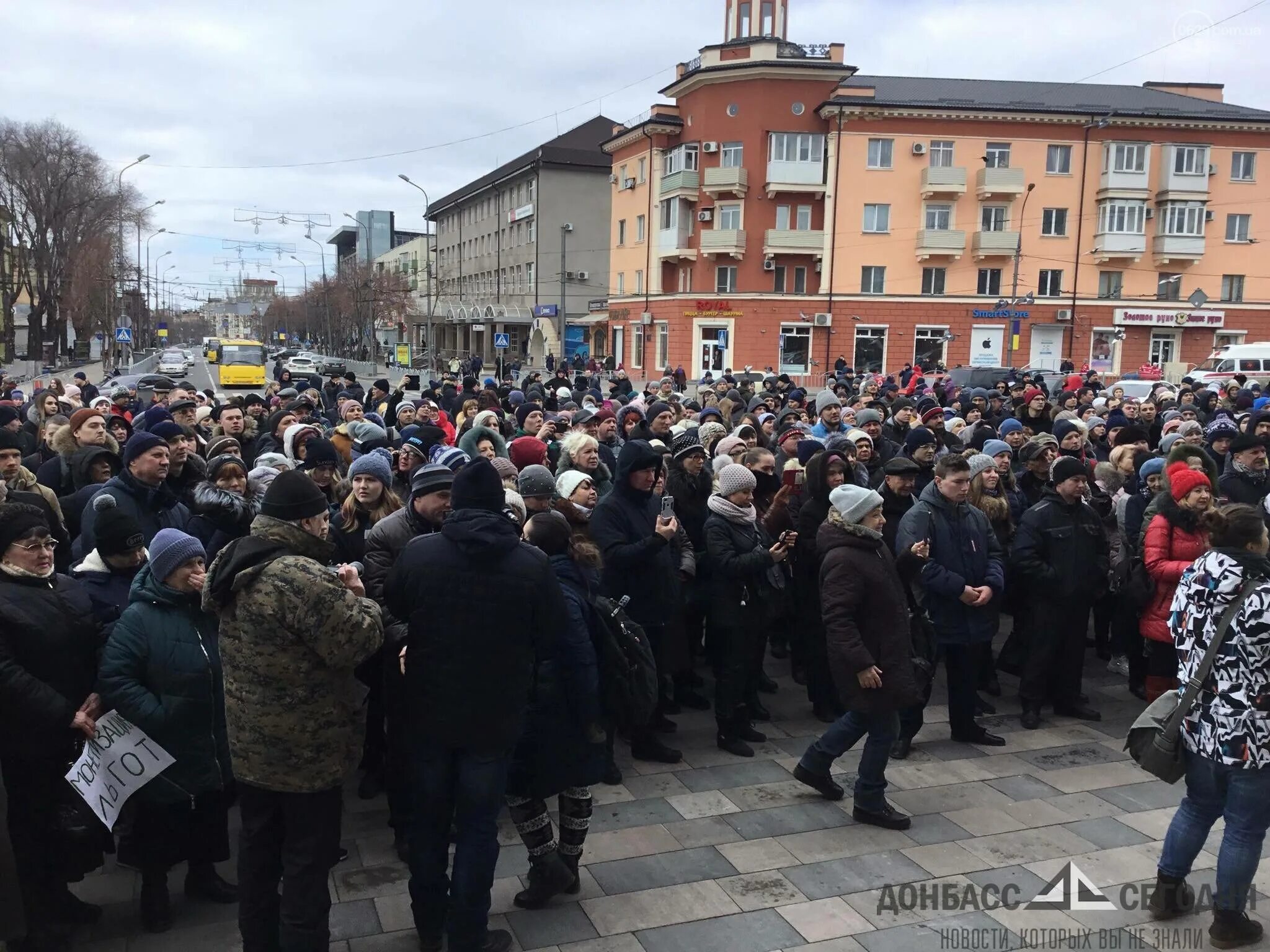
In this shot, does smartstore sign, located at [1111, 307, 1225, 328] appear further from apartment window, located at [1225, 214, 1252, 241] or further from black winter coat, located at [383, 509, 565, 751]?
black winter coat, located at [383, 509, 565, 751]

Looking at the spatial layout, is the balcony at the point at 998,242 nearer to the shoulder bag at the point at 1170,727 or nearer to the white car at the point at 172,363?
the white car at the point at 172,363

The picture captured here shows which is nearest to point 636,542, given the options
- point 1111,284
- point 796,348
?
point 796,348

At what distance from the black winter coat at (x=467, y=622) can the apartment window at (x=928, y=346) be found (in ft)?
146

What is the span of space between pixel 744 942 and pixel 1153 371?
39.5 metres

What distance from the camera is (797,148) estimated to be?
44969 millimetres

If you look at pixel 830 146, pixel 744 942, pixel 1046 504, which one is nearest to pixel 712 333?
pixel 830 146

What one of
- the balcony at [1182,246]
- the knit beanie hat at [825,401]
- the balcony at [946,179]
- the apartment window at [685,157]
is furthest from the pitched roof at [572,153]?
the knit beanie hat at [825,401]

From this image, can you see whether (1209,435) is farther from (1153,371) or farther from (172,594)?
(1153,371)

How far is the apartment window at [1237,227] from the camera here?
151ft

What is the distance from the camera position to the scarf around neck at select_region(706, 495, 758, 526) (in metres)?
6.00

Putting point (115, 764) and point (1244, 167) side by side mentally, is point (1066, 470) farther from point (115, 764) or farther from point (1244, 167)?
point (1244, 167)

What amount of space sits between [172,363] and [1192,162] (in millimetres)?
52266

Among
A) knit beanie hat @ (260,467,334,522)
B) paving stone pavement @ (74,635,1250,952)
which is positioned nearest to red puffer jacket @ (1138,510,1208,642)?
paving stone pavement @ (74,635,1250,952)

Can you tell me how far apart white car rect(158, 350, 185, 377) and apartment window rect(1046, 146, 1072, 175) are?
44.4 metres
